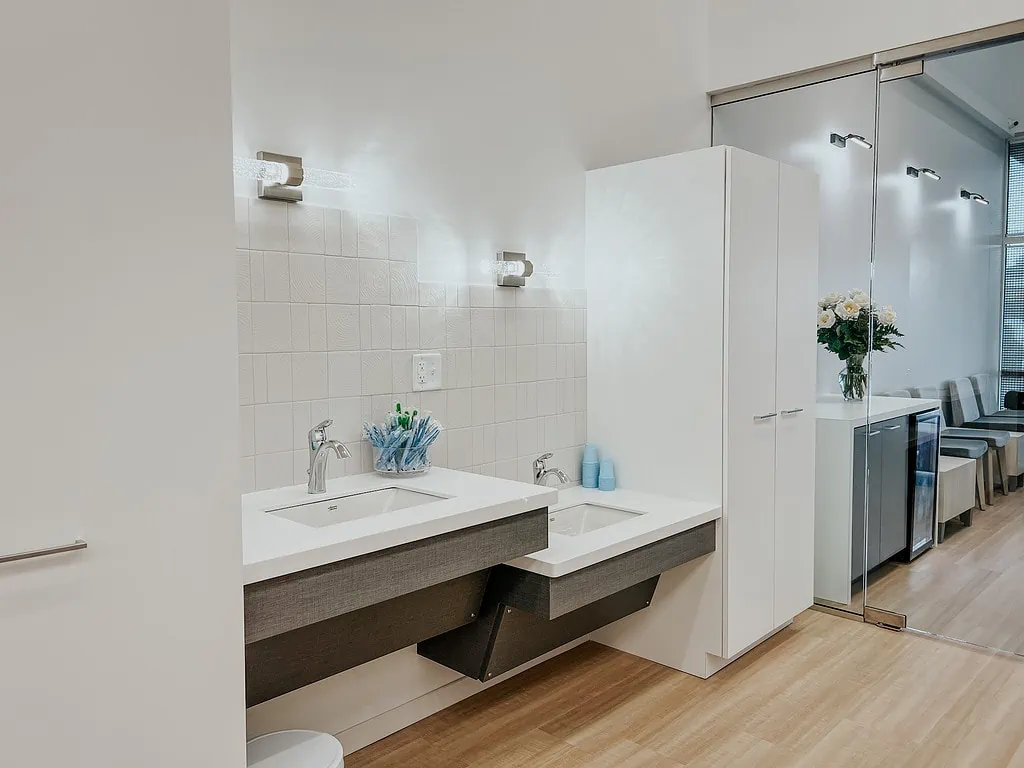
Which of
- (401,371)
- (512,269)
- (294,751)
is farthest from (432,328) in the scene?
(294,751)

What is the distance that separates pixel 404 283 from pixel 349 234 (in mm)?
253

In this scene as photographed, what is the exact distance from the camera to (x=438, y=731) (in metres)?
2.58

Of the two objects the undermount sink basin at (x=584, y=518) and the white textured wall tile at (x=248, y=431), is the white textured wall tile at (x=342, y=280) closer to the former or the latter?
the white textured wall tile at (x=248, y=431)

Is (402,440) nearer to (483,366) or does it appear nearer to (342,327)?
(342,327)

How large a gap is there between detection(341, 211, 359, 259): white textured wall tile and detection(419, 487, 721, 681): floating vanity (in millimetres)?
1032

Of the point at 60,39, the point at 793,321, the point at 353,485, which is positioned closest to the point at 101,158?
the point at 60,39

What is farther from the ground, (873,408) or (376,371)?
(376,371)

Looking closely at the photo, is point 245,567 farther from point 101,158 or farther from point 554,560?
point 554,560

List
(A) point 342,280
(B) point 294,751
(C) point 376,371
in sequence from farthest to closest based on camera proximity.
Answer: (C) point 376,371, (A) point 342,280, (B) point 294,751

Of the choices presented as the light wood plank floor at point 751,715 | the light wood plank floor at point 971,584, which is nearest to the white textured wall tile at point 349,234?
the light wood plank floor at point 751,715

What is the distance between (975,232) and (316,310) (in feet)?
8.45

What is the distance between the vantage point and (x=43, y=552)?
50.8 inches

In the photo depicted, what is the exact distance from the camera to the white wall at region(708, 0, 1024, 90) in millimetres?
3188

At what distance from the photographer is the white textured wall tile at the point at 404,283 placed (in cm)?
255
